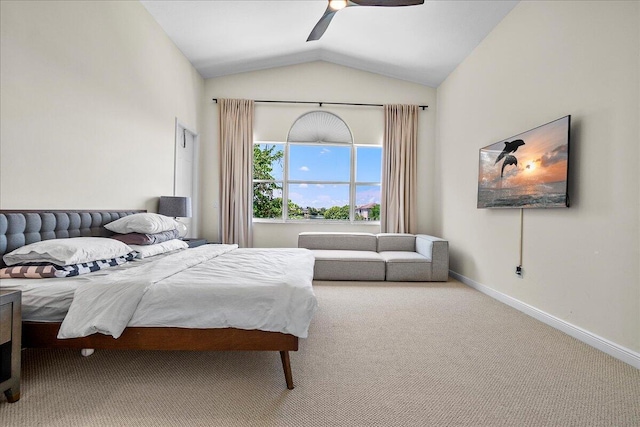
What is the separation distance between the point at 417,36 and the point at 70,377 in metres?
4.82

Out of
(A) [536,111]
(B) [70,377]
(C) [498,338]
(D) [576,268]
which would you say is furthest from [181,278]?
(A) [536,111]

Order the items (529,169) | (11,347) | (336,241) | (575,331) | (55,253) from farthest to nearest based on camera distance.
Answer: (336,241), (529,169), (575,331), (55,253), (11,347)

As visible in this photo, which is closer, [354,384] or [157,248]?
[354,384]

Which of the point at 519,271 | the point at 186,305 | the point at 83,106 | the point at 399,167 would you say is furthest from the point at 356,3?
the point at 399,167

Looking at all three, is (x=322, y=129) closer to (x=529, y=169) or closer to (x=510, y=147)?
(x=510, y=147)

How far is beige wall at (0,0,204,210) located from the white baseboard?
4124mm

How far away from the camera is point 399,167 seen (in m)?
5.37

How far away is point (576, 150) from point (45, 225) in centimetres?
406

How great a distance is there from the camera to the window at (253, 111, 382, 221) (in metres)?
5.54

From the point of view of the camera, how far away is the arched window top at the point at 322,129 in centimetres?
548

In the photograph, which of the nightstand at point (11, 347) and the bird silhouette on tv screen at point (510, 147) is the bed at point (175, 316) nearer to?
the nightstand at point (11, 347)

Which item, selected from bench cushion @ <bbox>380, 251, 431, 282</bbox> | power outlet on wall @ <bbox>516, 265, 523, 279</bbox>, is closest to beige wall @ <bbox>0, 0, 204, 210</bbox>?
bench cushion @ <bbox>380, 251, 431, 282</bbox>

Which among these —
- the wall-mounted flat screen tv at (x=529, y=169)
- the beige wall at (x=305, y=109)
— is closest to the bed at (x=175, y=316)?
the wall-mounted flat screen tv at (x=529, y=169)

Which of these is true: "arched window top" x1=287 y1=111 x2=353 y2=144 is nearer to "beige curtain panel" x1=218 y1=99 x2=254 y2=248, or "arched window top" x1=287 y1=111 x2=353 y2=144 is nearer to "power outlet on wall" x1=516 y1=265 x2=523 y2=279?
"beige curtain panel" x1=218 y1=99 x2=254 y2=248
